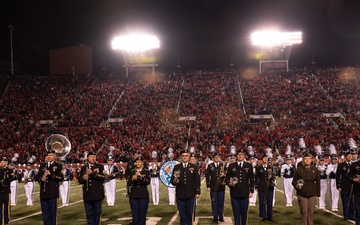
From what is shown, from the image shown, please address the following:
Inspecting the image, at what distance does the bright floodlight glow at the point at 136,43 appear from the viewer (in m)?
52.2

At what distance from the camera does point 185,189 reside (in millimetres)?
9328

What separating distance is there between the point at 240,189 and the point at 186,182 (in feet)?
4.12

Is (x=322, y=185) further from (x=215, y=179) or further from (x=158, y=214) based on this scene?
(x=158, y=214)

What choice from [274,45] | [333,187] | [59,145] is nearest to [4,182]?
[59,145]

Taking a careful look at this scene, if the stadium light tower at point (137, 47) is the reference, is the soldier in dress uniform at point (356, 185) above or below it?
below

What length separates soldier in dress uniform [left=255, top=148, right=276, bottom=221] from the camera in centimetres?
1229

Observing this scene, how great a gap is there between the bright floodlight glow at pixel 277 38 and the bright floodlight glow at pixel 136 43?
12655 mm

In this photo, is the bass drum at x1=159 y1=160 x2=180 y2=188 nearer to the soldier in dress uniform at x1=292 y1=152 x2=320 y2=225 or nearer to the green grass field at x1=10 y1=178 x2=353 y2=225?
the green grass field at x1=10 y1=178 x2=353 y2=225

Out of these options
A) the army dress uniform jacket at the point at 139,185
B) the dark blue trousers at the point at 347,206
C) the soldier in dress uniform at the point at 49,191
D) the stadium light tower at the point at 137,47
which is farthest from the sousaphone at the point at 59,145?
the stadium light tower at the point at 137,47

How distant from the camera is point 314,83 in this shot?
1766 inches

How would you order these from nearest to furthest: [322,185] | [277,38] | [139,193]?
[139,193] < [322,185] < [277,38]

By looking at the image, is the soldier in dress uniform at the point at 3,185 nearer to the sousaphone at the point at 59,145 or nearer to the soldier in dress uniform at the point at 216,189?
the sousaphone at the point at 59,145

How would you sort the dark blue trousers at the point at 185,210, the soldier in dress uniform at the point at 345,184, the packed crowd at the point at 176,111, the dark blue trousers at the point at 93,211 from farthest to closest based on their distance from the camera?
the packed crowd at the point at 176,111 < the soldier in dress uniform at the point at 345,184 < the dark blue trousers at the point at 93,211 < the dark blue trousers at the point at 185,210

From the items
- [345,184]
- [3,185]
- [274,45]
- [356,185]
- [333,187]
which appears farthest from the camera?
[274,45]
